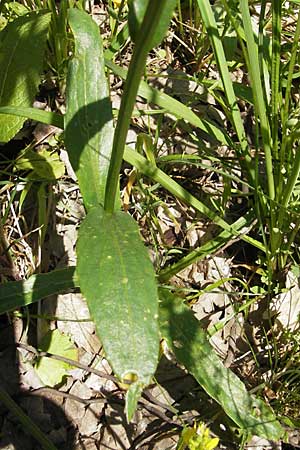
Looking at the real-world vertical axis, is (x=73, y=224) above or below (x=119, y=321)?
above

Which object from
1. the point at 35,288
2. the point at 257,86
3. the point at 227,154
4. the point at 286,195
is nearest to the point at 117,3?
the point at 227,154

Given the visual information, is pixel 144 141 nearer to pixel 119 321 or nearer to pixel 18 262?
pixel 18 262

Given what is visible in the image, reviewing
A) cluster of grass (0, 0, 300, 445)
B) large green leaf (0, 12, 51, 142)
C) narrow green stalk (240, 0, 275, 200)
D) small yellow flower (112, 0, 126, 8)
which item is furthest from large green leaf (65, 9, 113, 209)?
small yellow flower (112, 0, 126, 8)

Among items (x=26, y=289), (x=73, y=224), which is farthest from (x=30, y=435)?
(x=73, y=224)

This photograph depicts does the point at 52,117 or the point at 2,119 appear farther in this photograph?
the point at 2,119

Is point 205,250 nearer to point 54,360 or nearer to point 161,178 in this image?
point 161,178

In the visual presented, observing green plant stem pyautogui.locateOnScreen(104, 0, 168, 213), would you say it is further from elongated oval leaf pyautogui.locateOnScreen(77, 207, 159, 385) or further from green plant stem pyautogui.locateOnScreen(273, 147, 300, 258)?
green plant stem pyautogui.locateOnScreen(273, 147, 300, 258)

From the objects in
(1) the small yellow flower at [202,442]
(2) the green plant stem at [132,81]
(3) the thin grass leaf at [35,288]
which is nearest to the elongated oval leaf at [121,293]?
(2) the green plant stem at [132,81]

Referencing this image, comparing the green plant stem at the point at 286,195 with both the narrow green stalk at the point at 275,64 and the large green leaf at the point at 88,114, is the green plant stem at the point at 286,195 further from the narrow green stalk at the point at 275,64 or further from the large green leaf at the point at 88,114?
the large green leaf at the point at 88,114
